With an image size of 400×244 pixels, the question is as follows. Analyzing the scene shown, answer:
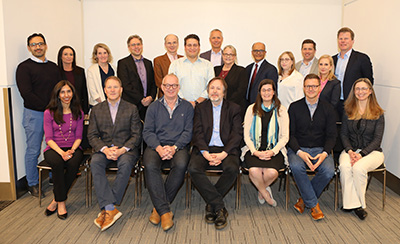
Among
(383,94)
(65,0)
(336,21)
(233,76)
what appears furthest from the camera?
(336,21)

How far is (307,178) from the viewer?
3.66 meters

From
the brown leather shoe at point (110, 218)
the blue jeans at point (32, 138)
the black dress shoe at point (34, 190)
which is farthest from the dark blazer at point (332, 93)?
the black dress shoe at point (34, 190)

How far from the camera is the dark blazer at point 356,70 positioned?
448 cm

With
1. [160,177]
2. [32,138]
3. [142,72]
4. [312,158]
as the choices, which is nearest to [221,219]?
[160,177]

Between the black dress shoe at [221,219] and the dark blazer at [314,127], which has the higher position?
the dark blazer at [314,127]

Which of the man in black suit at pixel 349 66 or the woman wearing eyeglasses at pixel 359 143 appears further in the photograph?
the man in black suit at pixel 349 66

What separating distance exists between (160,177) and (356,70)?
2895 mm

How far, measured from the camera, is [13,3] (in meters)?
3.97

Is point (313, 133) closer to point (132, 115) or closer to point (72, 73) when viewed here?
point (132, 115)

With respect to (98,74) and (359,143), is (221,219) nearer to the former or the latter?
(359,143)

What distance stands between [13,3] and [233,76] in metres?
2.71

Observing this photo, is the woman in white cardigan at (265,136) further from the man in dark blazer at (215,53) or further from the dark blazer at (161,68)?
the dark blazer at (161,68)

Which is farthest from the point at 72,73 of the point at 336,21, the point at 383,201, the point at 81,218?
the point at 336,21

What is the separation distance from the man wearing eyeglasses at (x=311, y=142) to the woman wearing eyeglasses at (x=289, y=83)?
44 centimetres
